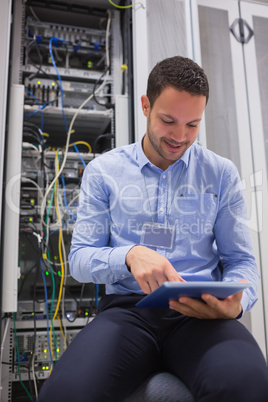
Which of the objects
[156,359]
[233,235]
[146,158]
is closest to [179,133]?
[146,158]

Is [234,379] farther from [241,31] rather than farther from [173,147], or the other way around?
[241,31]

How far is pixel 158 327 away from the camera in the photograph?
874 millimetres

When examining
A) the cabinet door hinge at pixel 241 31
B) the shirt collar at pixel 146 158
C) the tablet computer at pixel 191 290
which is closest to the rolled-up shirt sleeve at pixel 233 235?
the shirt collar at pixel 146 158

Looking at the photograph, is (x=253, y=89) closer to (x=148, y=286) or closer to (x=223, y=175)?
(x=223, y=175)

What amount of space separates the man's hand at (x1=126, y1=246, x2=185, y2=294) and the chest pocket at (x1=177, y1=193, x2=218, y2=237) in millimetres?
248

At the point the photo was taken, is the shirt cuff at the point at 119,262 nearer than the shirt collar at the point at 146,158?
Yes

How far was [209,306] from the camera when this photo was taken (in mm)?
767

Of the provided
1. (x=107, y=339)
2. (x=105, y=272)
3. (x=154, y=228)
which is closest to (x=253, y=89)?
(x=154, y=228)

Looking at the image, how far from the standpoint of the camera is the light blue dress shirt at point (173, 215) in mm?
999

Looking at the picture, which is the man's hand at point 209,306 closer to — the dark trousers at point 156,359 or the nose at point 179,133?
the dark trousers at point 156,359

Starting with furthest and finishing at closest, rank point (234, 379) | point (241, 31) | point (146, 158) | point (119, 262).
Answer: point (241, 31) → point (146, 158) → point (119, 262) → point (234, 379)

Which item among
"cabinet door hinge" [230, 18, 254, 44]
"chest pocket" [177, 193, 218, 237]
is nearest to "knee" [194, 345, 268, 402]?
"chest pocket" [177, 193, 218, 237]

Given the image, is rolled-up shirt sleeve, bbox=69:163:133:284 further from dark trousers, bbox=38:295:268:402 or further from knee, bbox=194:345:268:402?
knee, bbox=194:345:268:402

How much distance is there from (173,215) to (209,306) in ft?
1.13
